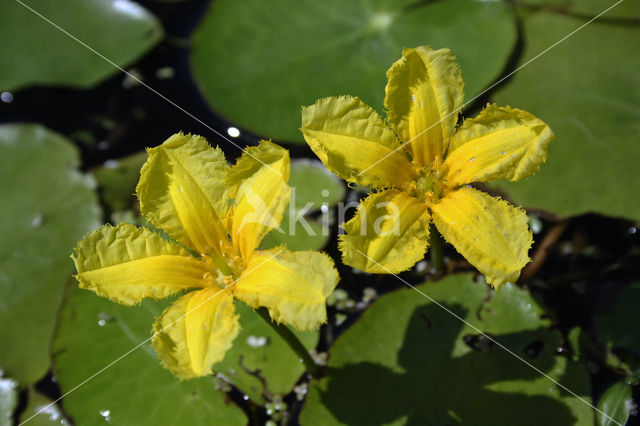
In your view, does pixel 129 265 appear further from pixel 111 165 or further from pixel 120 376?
pixel 111 165

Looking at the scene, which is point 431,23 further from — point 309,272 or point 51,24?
point 51,24

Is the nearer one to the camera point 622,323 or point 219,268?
point 219,268

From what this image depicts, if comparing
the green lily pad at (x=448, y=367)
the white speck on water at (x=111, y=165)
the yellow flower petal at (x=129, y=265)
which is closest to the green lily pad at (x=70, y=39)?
the white speck on water at (x=111, y=165)

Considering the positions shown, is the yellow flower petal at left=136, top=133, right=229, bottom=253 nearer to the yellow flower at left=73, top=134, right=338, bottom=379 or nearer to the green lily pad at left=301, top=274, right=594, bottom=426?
the yellow flower at left=73, top=134, right=338, bottom=379

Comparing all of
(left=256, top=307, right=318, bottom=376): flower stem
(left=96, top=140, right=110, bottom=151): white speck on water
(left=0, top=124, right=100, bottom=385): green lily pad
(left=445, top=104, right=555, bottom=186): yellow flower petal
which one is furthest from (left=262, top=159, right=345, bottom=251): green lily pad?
(left=96, top=140, right=110, bottom=151): white speck on water

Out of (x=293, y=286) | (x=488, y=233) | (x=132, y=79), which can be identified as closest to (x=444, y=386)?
(x=488, y=233)
